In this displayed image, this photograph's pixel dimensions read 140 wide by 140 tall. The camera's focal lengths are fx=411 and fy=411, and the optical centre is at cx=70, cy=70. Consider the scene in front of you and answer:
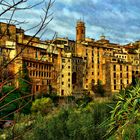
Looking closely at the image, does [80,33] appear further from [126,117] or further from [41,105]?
[126,117]

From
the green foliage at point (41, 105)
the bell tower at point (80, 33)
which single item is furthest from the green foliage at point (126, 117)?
the bell tower at point (80, 33)

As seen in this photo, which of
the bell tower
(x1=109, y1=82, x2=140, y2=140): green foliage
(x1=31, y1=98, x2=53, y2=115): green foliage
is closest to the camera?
(x1=109, y1=82, x2=140, y2=140): green foliage

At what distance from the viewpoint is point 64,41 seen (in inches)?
2434

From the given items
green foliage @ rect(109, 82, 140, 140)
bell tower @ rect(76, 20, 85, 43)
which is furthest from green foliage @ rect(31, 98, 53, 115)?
green foliage @ rect(109, 82, 140, 140)

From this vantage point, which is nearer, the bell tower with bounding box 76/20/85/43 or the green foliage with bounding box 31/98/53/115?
the green foliage with bounding box 31/98/53/115

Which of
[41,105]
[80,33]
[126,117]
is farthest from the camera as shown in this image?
[80,33]

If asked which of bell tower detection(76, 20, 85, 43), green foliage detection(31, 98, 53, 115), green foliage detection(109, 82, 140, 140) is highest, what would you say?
bell tower detection(76, 20, 85, 43)

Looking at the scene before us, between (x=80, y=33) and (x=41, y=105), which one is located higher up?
(x=80, y=33)

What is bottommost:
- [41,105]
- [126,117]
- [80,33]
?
[41,105]

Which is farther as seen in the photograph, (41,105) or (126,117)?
(41,105)

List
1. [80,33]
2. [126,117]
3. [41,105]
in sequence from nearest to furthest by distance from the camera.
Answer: [126,117] → [41,105] → [80,33]

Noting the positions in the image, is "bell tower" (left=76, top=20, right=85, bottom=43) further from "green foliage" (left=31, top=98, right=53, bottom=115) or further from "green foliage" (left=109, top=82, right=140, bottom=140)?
"green foliage" (left=109, top=82, right=140, bottom=140)

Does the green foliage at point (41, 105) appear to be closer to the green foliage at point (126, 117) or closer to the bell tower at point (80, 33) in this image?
the bell tower at point (80, 33)

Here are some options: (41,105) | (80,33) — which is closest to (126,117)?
(41,105)
